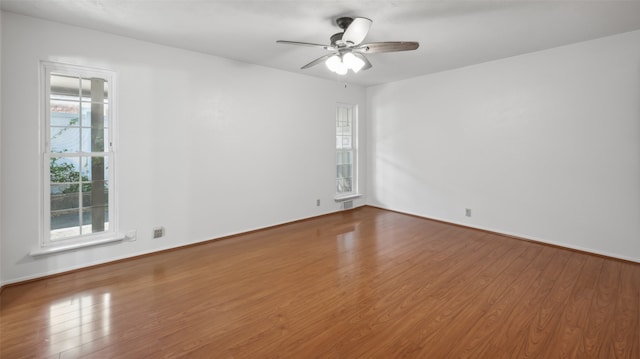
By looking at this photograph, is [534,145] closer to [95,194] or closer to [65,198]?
[95,194]

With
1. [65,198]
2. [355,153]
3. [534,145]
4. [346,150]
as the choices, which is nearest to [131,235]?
[65,198]

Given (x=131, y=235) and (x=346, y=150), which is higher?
(x=346, y=150)

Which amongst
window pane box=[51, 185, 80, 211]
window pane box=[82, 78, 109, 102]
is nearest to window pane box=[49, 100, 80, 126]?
window pane box=[82, 78, 109, 102]

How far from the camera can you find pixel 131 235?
142 inches

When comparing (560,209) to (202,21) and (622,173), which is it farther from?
(202,21)

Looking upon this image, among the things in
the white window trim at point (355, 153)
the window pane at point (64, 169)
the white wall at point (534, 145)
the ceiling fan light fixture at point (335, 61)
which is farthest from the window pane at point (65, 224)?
the white wall at point (534, 145)

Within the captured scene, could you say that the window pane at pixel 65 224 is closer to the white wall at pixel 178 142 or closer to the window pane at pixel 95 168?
the white wall at pixel 178 142

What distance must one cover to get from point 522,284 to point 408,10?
9.26ft

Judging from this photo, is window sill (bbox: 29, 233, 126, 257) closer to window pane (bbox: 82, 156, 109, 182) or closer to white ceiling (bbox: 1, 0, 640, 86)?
window pane (bbox: 82, 156, 109, 182)

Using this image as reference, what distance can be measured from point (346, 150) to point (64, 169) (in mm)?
4508

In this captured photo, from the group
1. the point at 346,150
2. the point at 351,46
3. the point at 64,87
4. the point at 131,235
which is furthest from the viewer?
the point at 346,150

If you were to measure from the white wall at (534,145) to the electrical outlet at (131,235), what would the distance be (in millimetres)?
4490

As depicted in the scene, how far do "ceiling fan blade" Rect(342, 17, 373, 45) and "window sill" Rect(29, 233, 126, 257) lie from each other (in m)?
3.30

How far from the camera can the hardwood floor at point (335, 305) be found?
80.4 inches
